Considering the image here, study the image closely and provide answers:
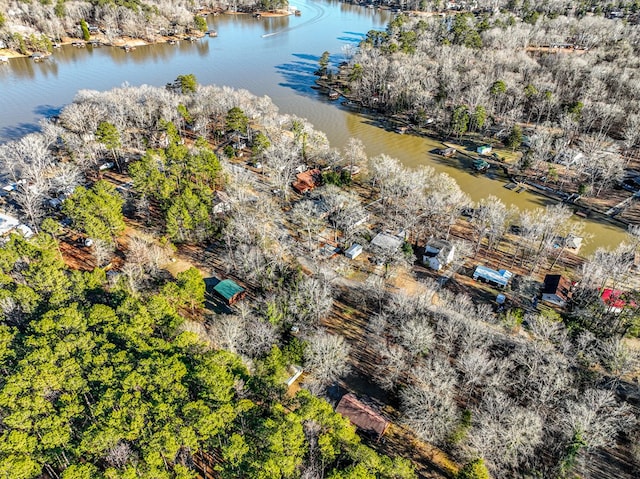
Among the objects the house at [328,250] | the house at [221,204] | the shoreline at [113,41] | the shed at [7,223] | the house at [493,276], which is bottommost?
the house at [493,276]

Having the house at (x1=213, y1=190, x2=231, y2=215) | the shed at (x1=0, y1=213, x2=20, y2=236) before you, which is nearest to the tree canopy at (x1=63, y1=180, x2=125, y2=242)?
the shed at (x1=0, y1=213, x2=20, y2=236)

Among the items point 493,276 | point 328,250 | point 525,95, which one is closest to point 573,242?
point 493,276

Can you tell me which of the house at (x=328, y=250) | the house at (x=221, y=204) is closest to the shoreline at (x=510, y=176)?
the house at (x=328, y=250)

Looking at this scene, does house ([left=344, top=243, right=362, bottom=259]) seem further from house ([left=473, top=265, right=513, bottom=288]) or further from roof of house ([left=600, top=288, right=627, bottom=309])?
roof of house ([left=600, top=288, right=627, bottom=309])

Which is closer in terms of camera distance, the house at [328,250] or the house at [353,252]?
the house at [353,252]

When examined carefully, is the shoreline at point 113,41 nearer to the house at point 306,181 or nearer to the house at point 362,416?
the house at point 306,181
